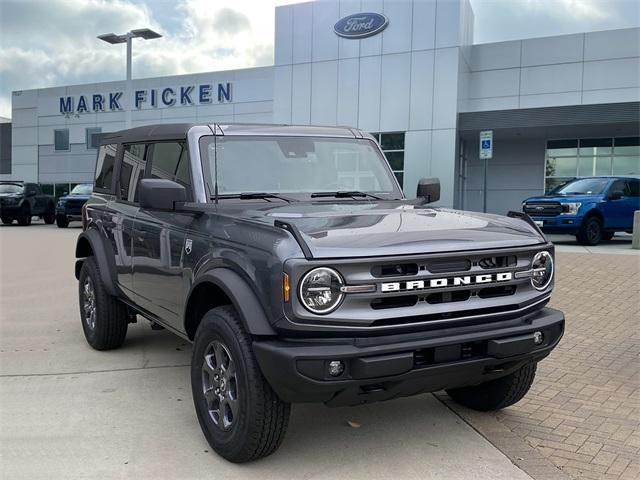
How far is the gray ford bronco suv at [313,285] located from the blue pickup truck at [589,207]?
11.5 meters

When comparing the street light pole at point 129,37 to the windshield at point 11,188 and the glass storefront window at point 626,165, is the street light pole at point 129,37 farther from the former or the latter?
the glass storefront window at point 626,165

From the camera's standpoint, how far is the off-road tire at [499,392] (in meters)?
3.86

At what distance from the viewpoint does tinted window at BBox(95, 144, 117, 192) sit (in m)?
5.59

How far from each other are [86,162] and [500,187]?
25.3m

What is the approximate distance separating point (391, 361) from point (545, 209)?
1325cm

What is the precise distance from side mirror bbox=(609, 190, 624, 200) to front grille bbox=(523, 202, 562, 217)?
1.55 m

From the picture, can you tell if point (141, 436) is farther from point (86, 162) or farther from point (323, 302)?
point (86, 162)

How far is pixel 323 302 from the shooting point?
284 centimetres

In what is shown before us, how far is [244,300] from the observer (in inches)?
119

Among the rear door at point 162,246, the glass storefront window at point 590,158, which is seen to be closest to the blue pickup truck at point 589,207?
the glass storefront window at point 590,158

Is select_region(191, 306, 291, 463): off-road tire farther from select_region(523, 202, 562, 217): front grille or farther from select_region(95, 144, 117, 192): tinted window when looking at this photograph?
select_region(523, 202, 562, 217): front grille

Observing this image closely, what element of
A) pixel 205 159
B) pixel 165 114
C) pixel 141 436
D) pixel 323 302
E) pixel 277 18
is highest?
pixel 277 18

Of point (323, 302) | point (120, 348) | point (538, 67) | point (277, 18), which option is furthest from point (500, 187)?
point (323, 302)

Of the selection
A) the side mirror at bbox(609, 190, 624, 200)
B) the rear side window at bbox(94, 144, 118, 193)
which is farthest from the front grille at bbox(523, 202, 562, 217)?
the rear side window at bbox(94, 144, 118, 193)
